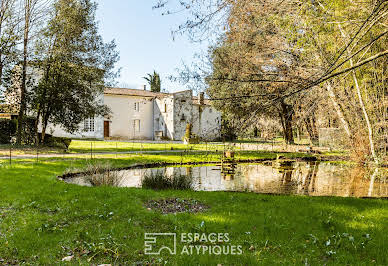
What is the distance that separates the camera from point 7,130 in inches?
691

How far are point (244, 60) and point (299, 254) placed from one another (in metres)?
5.39

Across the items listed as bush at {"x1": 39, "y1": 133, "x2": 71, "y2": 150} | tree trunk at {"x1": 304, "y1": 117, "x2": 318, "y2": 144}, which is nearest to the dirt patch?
tree trunk at {"x1": 304, "y1": 117, "x2": 318, "y2": 144}

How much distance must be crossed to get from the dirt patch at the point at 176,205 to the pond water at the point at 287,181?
5.79 ft

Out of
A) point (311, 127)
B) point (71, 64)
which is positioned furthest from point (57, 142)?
point (311, 127)

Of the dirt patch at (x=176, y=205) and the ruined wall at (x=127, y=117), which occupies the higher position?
the ruined wall at (x=127, y=117)

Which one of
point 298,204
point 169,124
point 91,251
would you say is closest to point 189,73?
point 298,204

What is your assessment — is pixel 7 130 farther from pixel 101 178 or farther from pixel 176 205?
pixel 176 205

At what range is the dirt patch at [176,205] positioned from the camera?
4.86m

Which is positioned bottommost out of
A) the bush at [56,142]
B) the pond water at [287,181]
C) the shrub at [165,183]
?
the pond water at [287,181]

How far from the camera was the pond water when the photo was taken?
7109 millimetres

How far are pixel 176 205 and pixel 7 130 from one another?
1667cm
